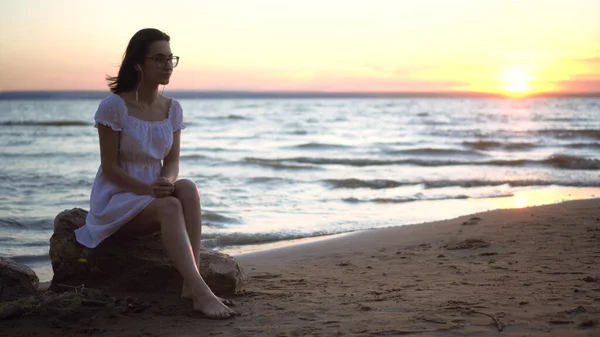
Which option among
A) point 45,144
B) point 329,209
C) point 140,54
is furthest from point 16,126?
point 140,54

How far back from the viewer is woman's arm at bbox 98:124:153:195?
4590 mm

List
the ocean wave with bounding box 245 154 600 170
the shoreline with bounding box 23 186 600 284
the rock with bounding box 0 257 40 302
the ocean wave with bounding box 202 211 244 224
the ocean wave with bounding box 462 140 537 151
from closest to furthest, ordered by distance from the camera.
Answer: the rock with bounding box 0 257 40 302
the shoreline with bounding box 23 186 600 284
the ocean wave with bounding box 202 211 244 224
the ocean wave with bounding box 245 154 600 170
the ocean wave with bounding box 462 140 537 151

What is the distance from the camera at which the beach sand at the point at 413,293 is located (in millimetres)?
3916

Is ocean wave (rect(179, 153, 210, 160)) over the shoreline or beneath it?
beneath

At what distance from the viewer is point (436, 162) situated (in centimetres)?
1984

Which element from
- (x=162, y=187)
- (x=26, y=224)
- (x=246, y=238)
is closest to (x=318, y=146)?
(x=26, y=224)

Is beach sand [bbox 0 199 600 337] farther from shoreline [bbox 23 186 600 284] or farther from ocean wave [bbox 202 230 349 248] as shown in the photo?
ocean wave [bbox 202 230 349 248]

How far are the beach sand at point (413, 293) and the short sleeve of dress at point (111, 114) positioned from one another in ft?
4.09

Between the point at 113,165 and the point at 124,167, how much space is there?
136 millimetres

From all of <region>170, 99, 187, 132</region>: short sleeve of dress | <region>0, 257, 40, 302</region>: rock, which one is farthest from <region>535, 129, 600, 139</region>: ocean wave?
<region>0, 257, 40, 302</region>: rock

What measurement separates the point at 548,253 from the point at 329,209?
5378 millimetres

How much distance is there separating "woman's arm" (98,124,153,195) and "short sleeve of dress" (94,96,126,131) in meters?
0.04

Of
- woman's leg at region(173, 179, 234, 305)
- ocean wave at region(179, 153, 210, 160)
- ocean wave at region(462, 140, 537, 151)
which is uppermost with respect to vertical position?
woman's leg at region(173, 179, 234, 305)

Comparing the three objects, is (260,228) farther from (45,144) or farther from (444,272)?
(45,144)
